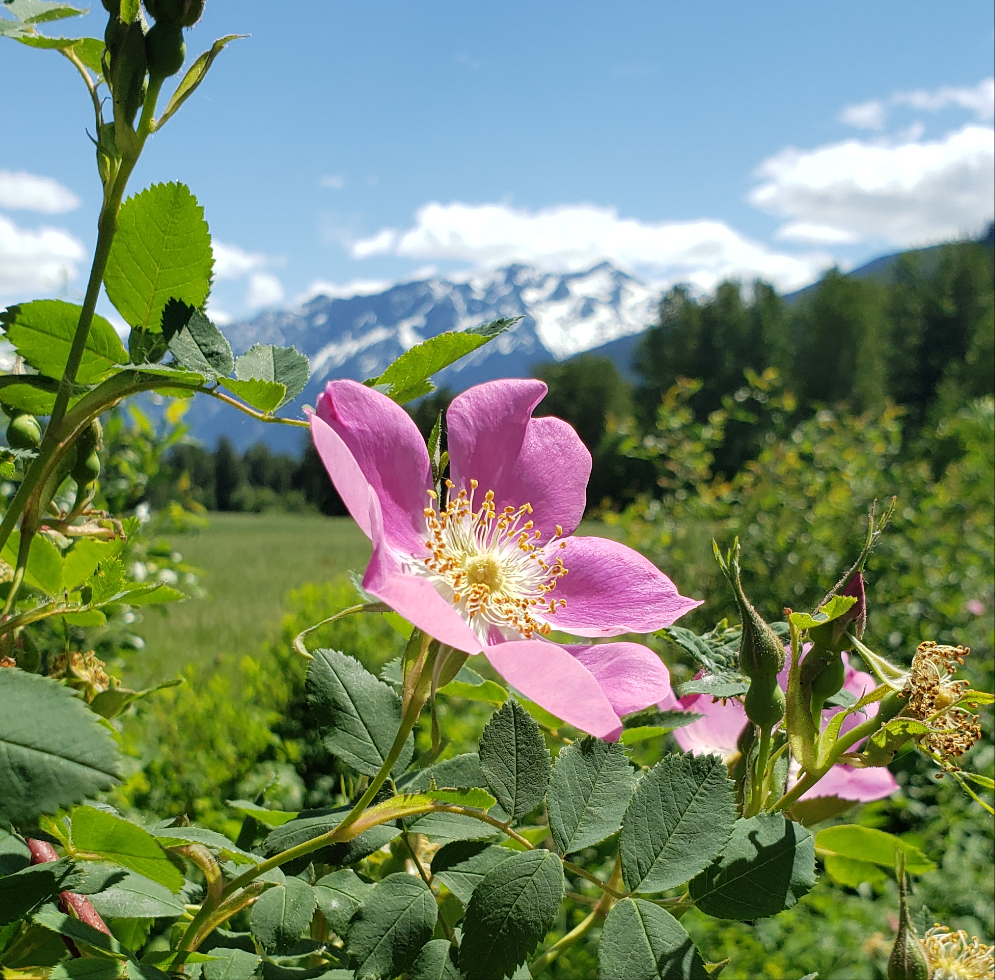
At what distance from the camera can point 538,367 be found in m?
21.6

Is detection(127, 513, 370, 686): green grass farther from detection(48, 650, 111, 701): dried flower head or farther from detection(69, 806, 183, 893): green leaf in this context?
detection(69, 806, 183, 893): green leaf

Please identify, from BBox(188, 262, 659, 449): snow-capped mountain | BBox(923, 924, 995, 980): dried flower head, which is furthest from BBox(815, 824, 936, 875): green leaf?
BBox(188, 262, 659, 449): snow-capped mountain

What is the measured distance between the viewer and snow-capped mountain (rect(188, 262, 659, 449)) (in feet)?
318

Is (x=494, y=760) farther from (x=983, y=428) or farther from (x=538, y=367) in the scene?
(x=538, y=367)

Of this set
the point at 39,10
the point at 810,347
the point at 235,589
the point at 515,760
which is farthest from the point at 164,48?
the point at 810,347

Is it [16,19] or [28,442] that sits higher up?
[16,19]

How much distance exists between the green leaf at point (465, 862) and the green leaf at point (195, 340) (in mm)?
246

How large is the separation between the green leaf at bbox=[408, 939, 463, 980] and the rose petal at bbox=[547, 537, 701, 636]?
142 mm

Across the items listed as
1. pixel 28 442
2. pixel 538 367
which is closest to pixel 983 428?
pixel 28 442

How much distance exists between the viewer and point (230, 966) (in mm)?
391

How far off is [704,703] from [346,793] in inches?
9.6

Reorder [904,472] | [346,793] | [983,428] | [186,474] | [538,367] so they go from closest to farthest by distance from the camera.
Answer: [346,793] → [186,474] → [983,428] → [904,472] → [538,367]

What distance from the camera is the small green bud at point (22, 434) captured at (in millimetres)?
419

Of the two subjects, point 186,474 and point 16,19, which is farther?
point 186,474
